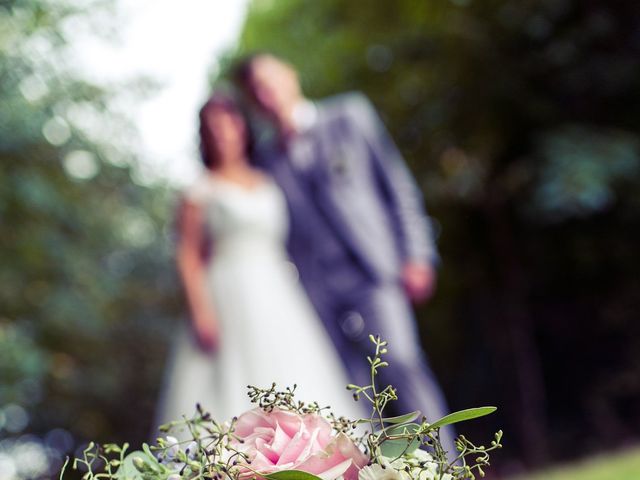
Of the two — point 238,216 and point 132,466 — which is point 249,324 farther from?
point 132,466

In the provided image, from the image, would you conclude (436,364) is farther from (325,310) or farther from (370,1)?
(325,310)

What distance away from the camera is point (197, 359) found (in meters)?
3.67

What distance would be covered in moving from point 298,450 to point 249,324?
293 cm

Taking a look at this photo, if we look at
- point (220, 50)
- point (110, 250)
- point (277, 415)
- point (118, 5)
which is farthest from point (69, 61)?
point (277, 415)

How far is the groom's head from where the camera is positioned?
12.3 feet

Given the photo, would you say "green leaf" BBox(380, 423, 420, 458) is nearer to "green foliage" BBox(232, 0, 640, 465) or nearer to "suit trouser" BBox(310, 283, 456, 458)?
"suit trouser" BBox(310, 283, 456, 458)

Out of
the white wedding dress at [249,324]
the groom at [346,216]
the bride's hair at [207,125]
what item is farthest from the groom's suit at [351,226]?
the bride's hair at [207,125]

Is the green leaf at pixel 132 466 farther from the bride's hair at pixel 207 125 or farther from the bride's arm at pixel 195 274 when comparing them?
the bride's hair at pixel 207 125

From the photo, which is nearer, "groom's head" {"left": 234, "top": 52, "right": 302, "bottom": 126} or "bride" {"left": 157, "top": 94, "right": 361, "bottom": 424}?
"bride" {"left": 157, "top": 94, "right": 361, "bottom": 424}

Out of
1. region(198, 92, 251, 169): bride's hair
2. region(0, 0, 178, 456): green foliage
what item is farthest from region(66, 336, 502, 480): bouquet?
region(0, 0, 178, 456): green foliage

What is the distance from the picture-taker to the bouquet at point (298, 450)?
751 millimetres

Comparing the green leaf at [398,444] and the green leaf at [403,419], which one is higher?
the green leaf at [403,419]

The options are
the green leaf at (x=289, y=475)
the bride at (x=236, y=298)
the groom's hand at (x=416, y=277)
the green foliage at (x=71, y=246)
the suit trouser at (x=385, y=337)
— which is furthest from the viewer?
the green foliage at (x=71, y=246)

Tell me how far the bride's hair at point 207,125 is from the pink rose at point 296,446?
3.12 metres
